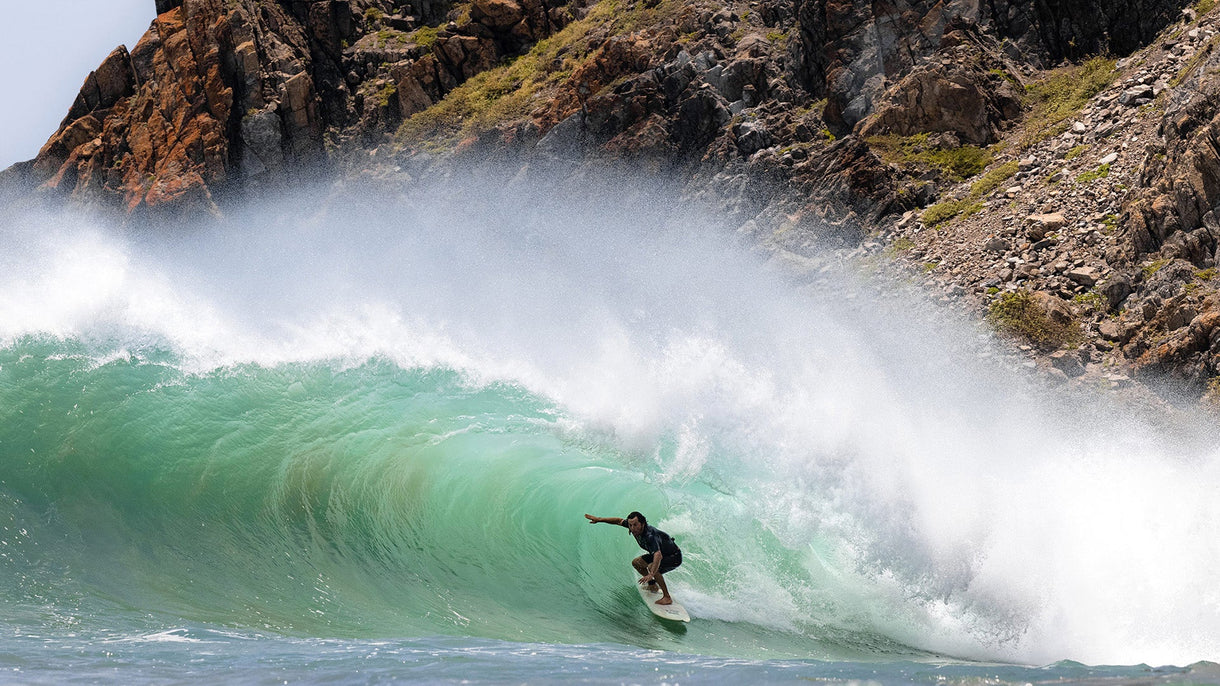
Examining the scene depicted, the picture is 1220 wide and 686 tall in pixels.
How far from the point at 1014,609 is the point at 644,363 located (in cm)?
632

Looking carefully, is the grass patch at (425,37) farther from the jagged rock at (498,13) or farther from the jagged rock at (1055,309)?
the jagged rock at (1055,309)

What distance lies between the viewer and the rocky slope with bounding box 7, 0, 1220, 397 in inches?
511

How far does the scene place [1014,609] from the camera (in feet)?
26.9

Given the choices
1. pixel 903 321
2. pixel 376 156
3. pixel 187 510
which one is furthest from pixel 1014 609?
pixel 376 156

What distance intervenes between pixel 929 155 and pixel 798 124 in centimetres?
352

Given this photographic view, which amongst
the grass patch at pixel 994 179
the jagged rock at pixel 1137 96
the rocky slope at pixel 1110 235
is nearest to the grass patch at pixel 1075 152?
the rocky slope at pixel 1110 235

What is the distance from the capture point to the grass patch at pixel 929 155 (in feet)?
60.4

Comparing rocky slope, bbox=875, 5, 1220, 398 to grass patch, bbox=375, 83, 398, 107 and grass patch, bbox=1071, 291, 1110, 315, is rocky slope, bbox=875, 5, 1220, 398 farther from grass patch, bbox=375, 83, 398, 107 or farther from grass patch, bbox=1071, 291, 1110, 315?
grass patch, bbox=375, 83, 398, 107

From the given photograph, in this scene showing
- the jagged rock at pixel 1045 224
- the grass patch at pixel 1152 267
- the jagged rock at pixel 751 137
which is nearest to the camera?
the grass patch at pixel 1152 267

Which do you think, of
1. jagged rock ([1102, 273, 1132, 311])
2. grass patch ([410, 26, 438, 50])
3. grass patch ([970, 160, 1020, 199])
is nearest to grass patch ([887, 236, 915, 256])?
grass patch ([970, 160, 1020, 199])

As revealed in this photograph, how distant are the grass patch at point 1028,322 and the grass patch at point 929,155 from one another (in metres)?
5.61

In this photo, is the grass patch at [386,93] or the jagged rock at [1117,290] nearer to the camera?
the jagged rock at [1117,290]

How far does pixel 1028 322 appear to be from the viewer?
13.0m

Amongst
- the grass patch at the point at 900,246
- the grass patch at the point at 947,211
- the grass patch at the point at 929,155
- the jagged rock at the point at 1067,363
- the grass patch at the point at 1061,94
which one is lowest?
the jagged rock at the point at 1067,363
